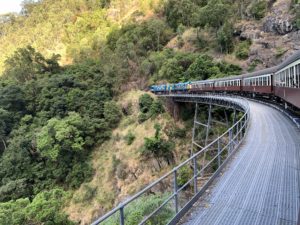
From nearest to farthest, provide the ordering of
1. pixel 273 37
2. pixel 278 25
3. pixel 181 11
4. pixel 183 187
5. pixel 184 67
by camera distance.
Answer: pixel 183 187 < pixel 278 25 < pixel 273 37 < pixel 184 67 < pixel 181 11

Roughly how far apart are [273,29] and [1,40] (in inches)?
3151

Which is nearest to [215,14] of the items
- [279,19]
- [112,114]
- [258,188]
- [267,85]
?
[279,19]

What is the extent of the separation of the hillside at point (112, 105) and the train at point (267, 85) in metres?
4.00

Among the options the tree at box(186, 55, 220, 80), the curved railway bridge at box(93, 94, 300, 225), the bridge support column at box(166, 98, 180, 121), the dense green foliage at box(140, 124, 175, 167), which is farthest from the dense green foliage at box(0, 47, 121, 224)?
the curved railway bridge at box(93, 94, 300, 225)

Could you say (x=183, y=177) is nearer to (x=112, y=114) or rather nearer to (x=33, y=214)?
(x=33, y=214)

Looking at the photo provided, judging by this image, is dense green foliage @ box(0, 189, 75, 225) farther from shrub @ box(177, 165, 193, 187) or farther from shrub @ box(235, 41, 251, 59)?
shrub @ box(235, 41, 251, 59)

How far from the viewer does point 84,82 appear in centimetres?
4003

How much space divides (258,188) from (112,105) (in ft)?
101

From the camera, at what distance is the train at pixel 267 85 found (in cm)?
1171

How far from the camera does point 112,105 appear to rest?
3578cm

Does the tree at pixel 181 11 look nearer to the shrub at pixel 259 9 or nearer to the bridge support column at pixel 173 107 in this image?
the shrub at pixel 259 9

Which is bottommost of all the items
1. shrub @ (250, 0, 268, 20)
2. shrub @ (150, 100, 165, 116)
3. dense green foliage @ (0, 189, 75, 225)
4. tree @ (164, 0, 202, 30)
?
dense green foliage @ (0, 189, 75, 225)

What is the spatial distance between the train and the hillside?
4.00m

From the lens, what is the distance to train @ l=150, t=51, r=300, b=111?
11.7m
